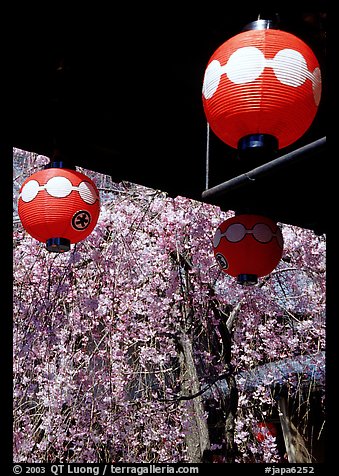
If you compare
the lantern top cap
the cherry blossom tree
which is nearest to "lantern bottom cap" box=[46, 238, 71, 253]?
the lantern top cap

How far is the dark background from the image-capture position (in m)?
2.91

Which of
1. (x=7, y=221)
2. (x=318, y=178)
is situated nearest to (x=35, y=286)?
(x=318, y=178)

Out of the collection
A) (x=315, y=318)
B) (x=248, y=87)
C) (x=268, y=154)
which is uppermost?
(x=248, y=87)

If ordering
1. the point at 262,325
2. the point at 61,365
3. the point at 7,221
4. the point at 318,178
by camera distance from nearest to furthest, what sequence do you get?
1. the point at 7,221
2. the point at 318,178
3. the point at 61,365
4. the point at 262,325

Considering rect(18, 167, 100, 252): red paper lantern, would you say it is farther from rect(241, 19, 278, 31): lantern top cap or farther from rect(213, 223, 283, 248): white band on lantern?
rect(241, 19, 278, 31): lantern top cap

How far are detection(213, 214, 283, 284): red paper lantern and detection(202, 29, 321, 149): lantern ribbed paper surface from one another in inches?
50.8

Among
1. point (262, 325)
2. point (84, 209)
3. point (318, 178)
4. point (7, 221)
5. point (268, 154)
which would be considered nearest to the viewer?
point (7, 221)

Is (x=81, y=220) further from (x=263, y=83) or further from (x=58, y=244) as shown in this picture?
(x=263, y=83)

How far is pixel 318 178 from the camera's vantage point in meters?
4.14

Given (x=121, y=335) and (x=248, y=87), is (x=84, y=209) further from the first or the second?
(x=121, y=335)

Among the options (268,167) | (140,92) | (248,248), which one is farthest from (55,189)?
(268,167)

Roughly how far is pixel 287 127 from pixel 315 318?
4986mm

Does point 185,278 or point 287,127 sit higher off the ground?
point 287,127

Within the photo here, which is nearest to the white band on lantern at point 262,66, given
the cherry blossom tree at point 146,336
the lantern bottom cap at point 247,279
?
the lantern bottom cap at point 247,279
